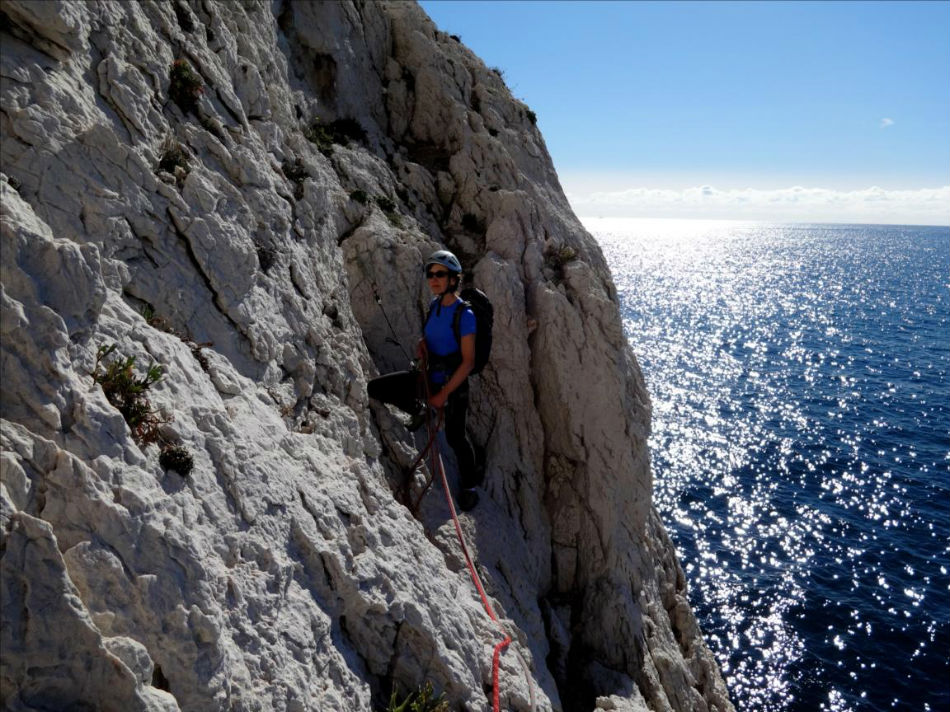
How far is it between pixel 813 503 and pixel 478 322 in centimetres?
3190

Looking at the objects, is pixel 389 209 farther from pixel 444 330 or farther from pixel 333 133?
pixel 444 330

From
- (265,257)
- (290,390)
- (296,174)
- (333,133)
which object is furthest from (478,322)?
(333,133)

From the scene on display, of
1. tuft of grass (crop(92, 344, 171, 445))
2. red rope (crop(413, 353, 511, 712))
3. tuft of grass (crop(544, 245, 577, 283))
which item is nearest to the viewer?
tuft of grass (crop(92, 344, 171, 445))

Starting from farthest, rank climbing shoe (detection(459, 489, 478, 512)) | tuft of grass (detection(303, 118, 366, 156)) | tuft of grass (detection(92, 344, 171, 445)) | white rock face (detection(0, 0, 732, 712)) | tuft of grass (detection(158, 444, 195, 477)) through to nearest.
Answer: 1. tuft of grass (detection(303, 118, 366, 156))
2. climbing shoe (detection(459, 489, 478, 512))
3. tuft of grass (detection(158, 444, 195, 477))
4. tuft of grass (detection(92, 344, 171, 445))
5. white rock face (detection(0, 0, 732, 712))

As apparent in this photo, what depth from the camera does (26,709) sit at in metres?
4.49

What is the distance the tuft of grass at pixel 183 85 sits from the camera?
9.38 meters

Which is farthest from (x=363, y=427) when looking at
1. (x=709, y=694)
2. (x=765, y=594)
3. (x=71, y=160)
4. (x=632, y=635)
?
(x=765, y=594)

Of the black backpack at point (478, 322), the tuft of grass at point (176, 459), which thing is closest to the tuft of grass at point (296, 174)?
the black backpack at point (478, 322)

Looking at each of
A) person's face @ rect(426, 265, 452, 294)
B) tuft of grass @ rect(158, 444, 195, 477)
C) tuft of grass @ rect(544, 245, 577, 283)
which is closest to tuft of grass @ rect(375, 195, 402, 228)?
person's face @ rect(426, 265, 452, 294)

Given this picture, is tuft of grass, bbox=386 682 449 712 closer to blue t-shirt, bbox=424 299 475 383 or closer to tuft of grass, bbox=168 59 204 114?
blue t-shirt, bbox=424 299 475 383

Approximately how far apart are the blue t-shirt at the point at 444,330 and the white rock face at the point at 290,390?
1.55 m

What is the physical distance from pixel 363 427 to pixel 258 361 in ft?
8.29

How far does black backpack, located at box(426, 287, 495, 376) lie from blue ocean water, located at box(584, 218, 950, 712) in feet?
62.0

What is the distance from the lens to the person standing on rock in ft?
34.5
